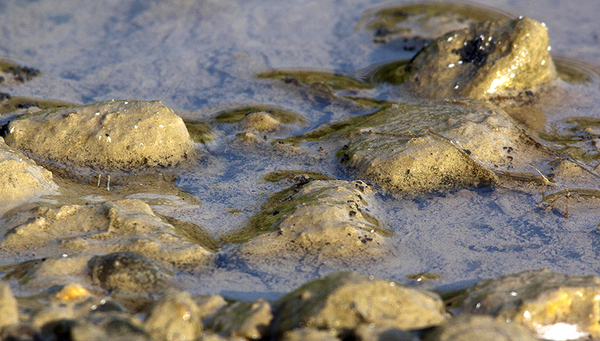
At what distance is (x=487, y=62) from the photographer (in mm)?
5965

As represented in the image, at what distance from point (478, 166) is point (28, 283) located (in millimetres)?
3521

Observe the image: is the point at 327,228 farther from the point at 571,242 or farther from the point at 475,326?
the point at 571,242

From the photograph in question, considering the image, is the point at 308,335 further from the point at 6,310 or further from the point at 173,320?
the point at 6,310

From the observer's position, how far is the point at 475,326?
91.7 inches

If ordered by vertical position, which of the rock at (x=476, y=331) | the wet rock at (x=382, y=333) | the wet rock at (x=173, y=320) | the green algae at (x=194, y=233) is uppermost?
the rock at (x=476, y=331)

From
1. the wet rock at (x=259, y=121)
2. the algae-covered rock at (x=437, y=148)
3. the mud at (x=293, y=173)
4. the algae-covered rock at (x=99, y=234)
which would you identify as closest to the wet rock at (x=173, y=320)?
the mud at (x=293, y=173)

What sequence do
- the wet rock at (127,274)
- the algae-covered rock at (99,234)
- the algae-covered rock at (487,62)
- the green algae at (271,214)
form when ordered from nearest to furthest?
the wet rock at (127,274)
the algae-covered rock at (99,234)
the green algae at (271,214)
the algae-covered rock at (487,62)

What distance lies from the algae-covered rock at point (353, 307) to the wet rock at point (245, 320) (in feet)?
0.21

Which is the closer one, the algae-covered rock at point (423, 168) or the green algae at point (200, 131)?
the algae-covered rock at point (423, 168)

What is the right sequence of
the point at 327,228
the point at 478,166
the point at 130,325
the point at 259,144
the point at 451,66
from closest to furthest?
the point at 130,325 → the point at 327,228 → the point at 478,166 → the point at 259,144 → the point at 451,66

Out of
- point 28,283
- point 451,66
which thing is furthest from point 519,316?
point 451,66

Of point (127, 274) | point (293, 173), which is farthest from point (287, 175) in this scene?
point (127, 274)

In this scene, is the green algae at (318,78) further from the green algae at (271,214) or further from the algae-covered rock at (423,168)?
the green algae at (271,214)

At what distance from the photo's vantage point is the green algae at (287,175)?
15.2 ft
